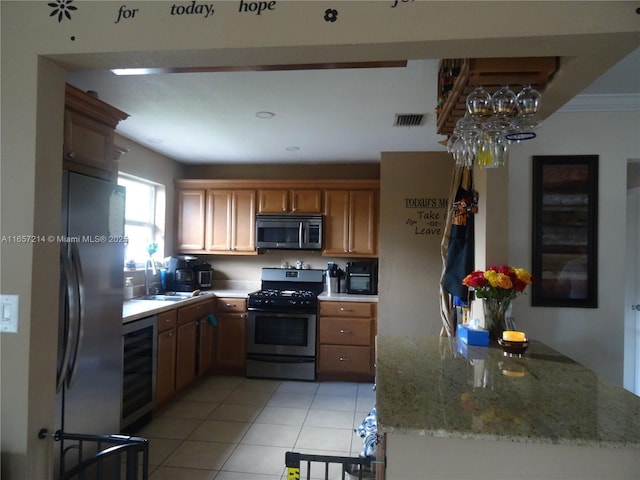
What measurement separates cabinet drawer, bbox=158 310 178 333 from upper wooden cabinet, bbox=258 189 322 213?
1631mm

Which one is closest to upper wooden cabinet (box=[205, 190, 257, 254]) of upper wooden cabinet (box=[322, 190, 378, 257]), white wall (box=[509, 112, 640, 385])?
upper wooden cabinet (box=[322, 190, 378, 257])

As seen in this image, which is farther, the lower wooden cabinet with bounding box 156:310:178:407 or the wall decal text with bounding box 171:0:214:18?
the lower wooden cabinet with bounding box 156:310:178:407

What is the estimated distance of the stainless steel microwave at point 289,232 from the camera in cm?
438

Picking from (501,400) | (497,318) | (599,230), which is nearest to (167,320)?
(497,318)

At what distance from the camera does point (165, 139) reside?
3.72 metres

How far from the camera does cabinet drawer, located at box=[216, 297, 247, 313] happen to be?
165 inches

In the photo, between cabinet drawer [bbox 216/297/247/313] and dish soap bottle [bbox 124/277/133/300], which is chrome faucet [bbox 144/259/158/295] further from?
cabinet drawer [bbox 216/297/247/313]

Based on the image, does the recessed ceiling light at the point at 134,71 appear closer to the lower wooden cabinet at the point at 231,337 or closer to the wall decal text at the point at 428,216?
the wall decal text at the point at 428,216

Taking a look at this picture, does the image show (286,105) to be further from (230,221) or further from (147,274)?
(147,274)

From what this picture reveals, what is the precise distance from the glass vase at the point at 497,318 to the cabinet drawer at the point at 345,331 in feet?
6.66

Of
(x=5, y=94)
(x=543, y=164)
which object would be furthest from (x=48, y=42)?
(x=543, y=164)

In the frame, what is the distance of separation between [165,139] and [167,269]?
1395mm

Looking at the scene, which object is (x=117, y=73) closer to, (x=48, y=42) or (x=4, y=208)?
(x=48, y=42)

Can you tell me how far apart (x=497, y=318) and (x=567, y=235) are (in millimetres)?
841
